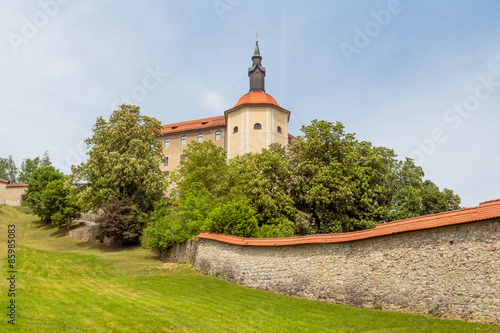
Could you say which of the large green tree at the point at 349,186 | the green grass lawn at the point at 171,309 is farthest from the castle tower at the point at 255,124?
the green grass lawn at the point at 171,309

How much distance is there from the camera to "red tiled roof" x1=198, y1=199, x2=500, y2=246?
532 inches

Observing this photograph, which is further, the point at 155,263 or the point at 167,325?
the point at 155,263

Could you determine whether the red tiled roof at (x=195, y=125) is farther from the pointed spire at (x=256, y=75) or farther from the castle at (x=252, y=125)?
the pointed spire at (x=256, y=75)

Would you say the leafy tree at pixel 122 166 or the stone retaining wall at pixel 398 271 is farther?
the leafy tree at pixel 122 166

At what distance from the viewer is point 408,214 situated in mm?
35500

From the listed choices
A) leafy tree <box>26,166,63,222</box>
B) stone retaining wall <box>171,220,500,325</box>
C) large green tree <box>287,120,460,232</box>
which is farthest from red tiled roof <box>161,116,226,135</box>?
stone retaining wall <box>171,220,500,325</box>

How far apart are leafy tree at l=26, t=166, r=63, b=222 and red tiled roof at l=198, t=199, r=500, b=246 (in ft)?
121

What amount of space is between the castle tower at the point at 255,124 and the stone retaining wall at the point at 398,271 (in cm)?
3174

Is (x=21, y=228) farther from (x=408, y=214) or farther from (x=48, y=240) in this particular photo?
(x=408, y=214)

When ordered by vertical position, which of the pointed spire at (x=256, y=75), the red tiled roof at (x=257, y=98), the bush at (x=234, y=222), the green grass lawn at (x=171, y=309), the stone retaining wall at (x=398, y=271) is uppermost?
the pointed spire at (x=256, y=75)

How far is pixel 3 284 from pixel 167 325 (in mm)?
7078

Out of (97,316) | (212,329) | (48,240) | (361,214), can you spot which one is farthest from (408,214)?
(48,240)

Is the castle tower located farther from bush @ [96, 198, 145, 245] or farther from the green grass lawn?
the green grass lawn

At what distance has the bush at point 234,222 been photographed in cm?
2255
